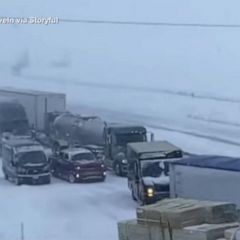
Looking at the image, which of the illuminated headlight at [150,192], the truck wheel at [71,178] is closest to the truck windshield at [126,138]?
the truck wheel at [71,178]

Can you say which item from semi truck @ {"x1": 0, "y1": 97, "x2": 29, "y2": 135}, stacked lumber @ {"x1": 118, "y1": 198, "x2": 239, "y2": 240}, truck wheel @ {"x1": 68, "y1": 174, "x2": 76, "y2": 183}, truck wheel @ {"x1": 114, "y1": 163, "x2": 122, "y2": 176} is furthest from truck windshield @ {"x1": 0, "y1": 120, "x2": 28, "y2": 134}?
stacked lumber @ {"x1": 118, "y1": 198, "x2": 239, "y2": 240}

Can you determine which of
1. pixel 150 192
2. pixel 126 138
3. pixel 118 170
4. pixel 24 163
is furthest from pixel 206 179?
pixel 126 138

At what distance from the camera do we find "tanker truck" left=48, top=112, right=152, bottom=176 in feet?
28.4

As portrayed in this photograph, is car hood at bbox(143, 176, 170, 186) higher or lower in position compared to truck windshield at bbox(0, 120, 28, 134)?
lower

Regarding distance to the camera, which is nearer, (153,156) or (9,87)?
(153,156)

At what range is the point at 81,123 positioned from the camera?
9.49 meters

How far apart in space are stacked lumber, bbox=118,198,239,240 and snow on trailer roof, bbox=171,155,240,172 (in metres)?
2.08

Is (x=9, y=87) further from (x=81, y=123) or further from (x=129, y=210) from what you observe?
(x=129, y=210)

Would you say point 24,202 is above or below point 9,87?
below

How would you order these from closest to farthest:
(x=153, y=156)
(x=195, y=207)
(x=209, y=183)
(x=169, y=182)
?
(x=195, y=207)
(x=209, y=183)
(x=169, y=182)
(x=153, y=156)

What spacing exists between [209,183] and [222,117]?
352 centimetres

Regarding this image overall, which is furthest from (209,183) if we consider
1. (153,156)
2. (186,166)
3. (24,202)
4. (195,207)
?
(195,207)

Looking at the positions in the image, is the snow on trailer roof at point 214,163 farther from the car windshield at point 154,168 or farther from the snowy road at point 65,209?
the snowy road at point 65,209

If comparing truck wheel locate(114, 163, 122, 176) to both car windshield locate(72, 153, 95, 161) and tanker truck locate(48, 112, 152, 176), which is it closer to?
tanker truck locate(48, 112, 152, 176)
